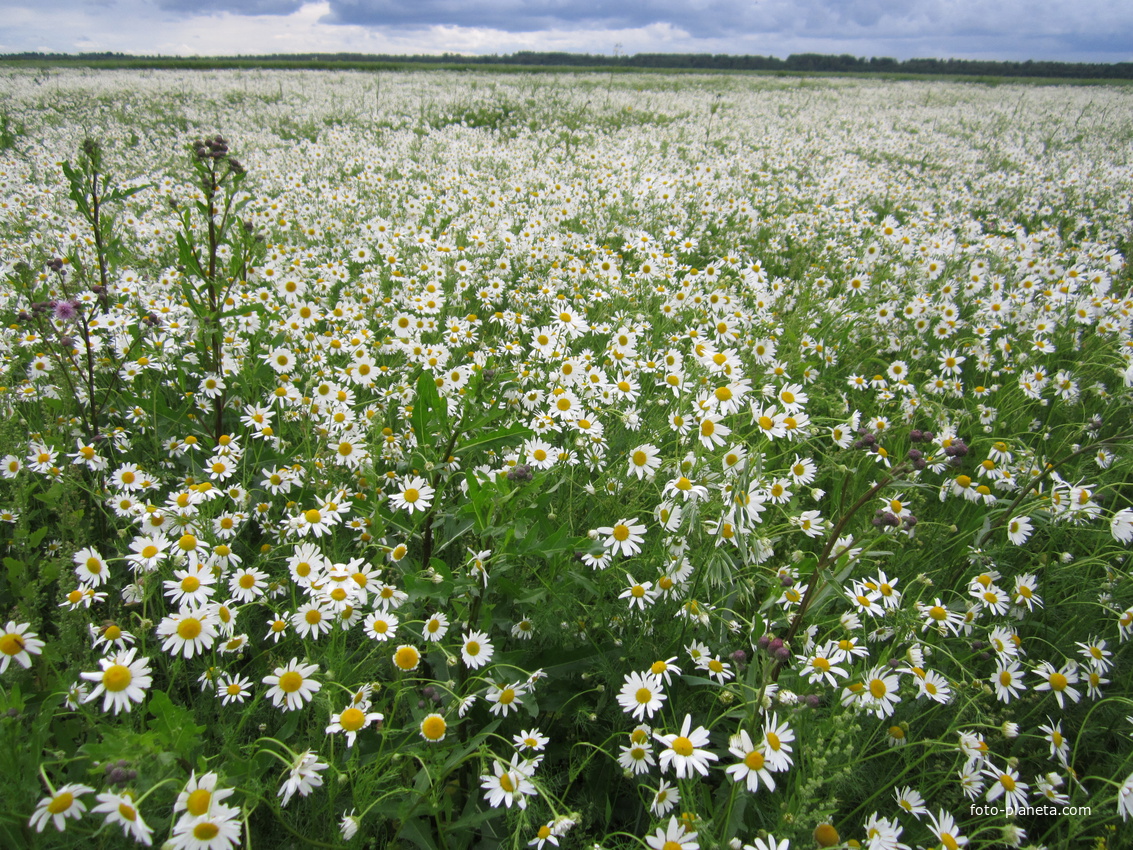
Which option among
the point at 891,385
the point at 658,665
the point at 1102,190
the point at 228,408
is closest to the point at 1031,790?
the point at 658,665

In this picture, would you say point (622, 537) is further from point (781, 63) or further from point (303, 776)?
point (781, 63)

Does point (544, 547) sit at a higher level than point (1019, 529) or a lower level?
higher

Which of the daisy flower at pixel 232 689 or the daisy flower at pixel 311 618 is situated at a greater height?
the daisy flower at pixel 311 618

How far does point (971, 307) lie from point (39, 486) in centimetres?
606

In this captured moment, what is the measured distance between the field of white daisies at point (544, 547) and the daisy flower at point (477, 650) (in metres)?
0.06

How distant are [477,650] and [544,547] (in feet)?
1.14

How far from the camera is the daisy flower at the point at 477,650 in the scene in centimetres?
156

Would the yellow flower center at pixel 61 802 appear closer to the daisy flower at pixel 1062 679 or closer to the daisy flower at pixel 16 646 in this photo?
the daisy flower at pixel 16 646

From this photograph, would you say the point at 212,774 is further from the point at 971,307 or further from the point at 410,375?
the point at 971,307

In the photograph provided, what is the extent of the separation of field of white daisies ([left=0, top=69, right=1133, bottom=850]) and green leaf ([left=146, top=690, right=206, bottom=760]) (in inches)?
0.6

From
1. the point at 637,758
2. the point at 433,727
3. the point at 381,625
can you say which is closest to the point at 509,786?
the point at 433,727

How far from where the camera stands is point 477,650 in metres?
1.59

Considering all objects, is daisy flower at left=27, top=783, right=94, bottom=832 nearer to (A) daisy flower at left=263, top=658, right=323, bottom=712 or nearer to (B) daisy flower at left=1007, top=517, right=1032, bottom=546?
(A) daisy flower at left=263, top=658, right=323, bottom=712

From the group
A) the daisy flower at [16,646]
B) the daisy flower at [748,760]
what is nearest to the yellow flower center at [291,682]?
the daisy flower at [16,646]
